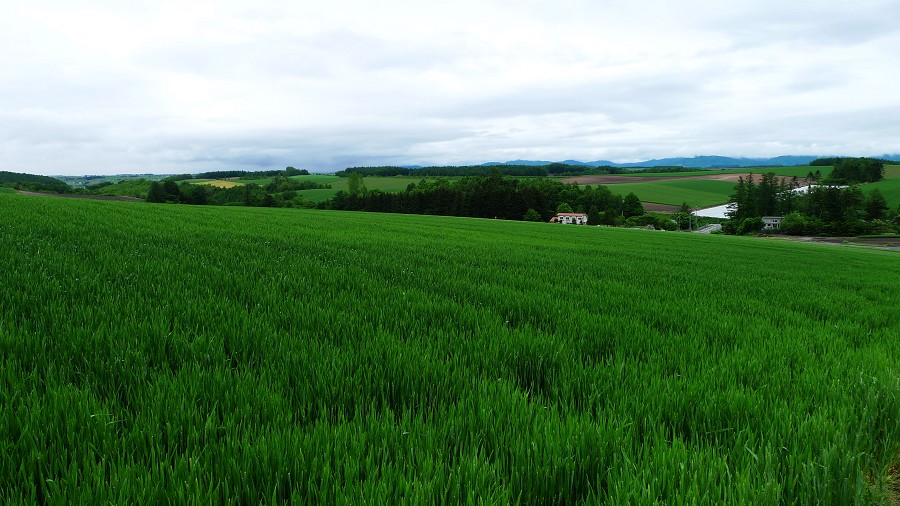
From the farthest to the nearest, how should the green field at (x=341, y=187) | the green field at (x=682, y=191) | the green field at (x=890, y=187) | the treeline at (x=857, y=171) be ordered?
the treeline at (x=857, y=171), the green field at (x=682, y=191), the green field at (x=890, y=187), the green field at (x=341, y=187)

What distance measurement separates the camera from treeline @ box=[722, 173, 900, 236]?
11466 centimetres

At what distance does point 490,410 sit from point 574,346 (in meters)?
1.56

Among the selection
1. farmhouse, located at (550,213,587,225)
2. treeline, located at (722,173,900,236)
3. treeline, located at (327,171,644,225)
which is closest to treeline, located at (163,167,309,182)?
treeline, located at (327,171,644,225)

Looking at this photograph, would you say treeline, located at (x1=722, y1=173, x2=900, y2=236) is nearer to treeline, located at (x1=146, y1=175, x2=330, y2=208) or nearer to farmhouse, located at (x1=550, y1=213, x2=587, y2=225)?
farmhouse, located at (x1=550, y1=213, x2=587, y2=225)

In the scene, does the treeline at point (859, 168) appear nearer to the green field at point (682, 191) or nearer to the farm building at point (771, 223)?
the green field at point (682, 191)

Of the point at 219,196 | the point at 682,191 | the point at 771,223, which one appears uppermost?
the point at 682,191

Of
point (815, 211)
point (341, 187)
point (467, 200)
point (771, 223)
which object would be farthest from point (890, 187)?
point (341, 187)

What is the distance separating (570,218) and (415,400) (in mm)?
124112

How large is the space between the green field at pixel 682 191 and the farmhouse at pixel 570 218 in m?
34.0

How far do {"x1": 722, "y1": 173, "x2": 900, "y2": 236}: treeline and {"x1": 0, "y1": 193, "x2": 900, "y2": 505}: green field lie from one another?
147m

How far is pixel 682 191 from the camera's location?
169875 mm

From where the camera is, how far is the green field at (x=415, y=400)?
1688 millimetres

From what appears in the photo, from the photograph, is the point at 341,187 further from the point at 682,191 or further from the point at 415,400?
the point at 415,400

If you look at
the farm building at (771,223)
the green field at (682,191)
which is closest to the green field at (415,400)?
the farm building at (771,223)
